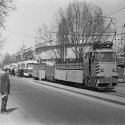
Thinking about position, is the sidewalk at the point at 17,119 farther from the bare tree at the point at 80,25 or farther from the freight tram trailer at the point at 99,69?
the bare tree at the point at 80,25

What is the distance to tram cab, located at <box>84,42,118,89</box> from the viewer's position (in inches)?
1037

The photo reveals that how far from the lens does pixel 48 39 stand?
2776 inches

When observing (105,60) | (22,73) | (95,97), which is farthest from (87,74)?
(22,73)

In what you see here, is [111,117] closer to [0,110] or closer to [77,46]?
[0,110]

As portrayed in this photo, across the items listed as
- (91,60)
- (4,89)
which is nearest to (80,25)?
(91,60)

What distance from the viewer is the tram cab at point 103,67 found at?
26.3m

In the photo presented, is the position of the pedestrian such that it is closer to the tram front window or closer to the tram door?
the tram front window

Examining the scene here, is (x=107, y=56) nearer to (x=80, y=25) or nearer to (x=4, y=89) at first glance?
(x=4, y=89)

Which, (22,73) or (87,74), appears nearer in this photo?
(87,74)

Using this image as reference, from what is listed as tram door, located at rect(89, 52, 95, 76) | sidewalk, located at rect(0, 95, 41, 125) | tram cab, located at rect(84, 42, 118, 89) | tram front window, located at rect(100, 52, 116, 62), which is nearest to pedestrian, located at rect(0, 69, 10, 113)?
sidewalk, located at rect(0, 95, 41, 125)

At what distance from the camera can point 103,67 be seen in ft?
86.7

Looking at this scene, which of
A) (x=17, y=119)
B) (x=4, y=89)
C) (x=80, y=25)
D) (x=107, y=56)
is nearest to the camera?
(x=17, y=119)

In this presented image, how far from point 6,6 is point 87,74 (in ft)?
32.0

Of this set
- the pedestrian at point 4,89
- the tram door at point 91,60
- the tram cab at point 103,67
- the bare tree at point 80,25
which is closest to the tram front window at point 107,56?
the tram cab at point 103,67
